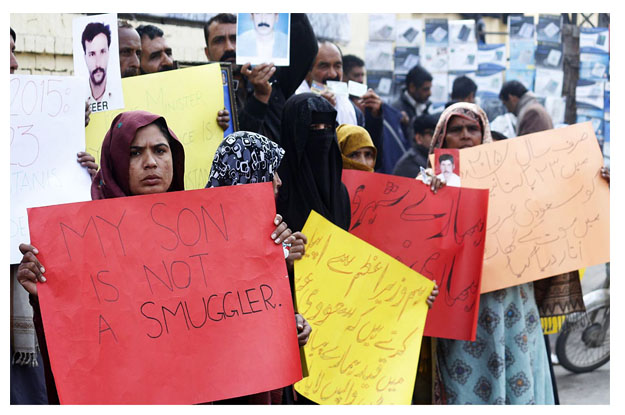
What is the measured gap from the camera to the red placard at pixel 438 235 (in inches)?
137

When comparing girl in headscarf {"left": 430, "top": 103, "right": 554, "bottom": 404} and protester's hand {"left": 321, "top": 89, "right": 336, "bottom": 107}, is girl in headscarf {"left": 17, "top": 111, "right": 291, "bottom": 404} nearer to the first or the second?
girl in headscarf {"left": 430, "top": 103, "right": 554, "bottom": 404}

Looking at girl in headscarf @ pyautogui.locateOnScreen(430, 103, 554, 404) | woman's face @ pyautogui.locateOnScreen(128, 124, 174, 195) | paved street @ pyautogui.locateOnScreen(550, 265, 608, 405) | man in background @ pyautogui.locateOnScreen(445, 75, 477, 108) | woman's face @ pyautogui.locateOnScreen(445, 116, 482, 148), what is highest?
man in background @ pyautogui.locateOnScreen(445, 75, 477, 108)

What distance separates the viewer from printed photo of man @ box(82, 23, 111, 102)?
337 centimetres

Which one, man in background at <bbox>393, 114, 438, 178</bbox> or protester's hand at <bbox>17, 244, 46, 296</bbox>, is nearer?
protester's hand at <bbox>17, 244, 46, 296</bbox>

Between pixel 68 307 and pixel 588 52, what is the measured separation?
740 cm

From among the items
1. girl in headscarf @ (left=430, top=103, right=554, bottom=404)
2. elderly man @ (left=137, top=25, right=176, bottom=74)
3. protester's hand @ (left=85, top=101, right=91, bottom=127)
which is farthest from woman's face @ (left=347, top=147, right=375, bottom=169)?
protester's hand @ (left=85, top=101, right=91, bottom=127)

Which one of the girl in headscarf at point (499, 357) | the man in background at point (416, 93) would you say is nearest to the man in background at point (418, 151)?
the man in background at point (416, 93)

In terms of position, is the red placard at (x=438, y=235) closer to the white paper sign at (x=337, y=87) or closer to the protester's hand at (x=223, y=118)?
the protester's hand at (x=223, y=118)

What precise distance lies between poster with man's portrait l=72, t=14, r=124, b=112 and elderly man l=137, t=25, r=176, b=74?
75 cm

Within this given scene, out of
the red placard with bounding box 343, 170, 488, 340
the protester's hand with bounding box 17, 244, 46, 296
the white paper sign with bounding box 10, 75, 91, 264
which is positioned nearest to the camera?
the protester's hand with bounding box 17, 244, 46, 296

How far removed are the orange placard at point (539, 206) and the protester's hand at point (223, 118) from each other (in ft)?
3.69

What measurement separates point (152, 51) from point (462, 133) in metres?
1.67

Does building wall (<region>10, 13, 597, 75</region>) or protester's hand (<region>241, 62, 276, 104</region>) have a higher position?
building wall (<region>10, 13, 597, 75</region>)

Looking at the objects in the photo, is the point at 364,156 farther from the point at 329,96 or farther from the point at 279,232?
the point at 279,232
